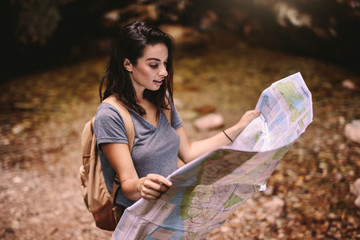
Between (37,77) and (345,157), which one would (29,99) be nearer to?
(37,77)

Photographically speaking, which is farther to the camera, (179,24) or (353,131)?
(179,24)

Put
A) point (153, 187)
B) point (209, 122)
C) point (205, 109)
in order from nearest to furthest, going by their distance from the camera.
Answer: point (153, 187), point (209, 122), point (205, 109)

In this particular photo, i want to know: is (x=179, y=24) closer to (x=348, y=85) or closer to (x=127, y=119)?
(x=348, y=85)

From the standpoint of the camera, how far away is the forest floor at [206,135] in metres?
2.41

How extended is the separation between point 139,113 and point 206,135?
2245mm

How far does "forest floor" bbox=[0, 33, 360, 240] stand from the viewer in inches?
95.0

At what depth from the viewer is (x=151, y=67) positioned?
1.40 m

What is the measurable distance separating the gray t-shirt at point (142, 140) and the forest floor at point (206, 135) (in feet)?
3.71

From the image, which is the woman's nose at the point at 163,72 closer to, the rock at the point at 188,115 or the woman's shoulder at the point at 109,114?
the woman's shoulder at the point at 109,114

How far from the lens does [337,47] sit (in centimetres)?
471

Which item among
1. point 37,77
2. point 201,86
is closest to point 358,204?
point 201,86

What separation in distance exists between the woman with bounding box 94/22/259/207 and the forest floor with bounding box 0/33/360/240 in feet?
3.85

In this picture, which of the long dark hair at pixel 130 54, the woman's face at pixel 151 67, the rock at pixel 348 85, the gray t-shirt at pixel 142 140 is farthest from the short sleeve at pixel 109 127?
the rock at pixel 348 85

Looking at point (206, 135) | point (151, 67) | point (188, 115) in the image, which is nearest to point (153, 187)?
point (151, 67)
